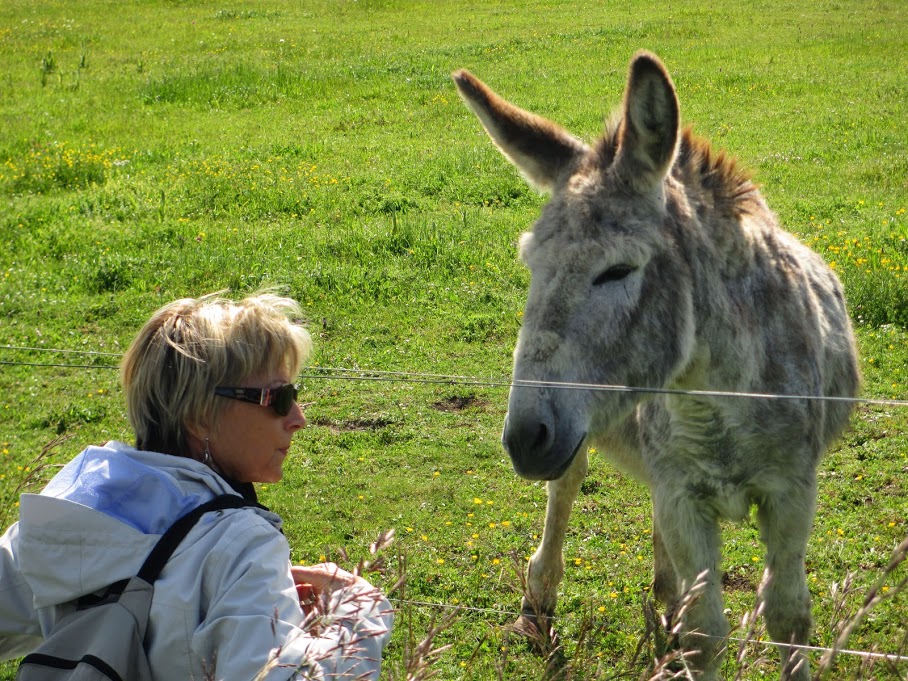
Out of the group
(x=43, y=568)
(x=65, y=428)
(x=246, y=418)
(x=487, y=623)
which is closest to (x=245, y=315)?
(x=246, y=418)

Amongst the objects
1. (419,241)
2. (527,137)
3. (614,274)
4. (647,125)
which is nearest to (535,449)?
(614,274)

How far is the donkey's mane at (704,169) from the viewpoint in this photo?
3400mm

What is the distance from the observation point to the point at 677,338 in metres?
3.09

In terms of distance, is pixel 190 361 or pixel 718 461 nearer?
pixel 190 361

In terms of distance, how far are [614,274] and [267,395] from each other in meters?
1.30

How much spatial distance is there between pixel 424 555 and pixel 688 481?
6.40ft

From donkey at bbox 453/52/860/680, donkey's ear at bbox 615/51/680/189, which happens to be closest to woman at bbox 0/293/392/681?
donkey at bbox 453/52/860/680

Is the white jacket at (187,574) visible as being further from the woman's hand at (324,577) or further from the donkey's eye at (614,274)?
the donkey's eye at (614,274)

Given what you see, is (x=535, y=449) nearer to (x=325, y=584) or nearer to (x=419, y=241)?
(x=325, y=584)

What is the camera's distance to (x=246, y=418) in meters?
2.20

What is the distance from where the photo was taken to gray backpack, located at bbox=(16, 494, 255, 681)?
1.72 m

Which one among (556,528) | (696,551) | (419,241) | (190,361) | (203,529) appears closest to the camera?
(203,529)

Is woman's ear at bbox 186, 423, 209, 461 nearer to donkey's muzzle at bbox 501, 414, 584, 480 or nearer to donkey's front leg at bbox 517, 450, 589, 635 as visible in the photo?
donkey's muzzle at bbox 501, 414, 584, 480

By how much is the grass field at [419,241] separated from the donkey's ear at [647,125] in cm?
89
